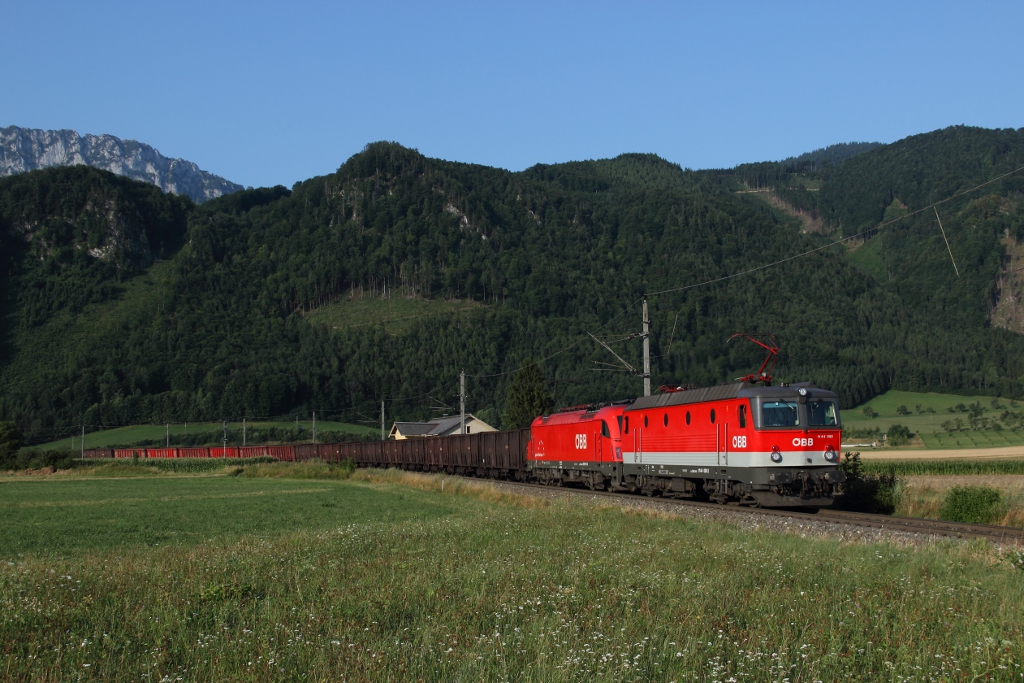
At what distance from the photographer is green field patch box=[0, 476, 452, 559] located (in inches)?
923

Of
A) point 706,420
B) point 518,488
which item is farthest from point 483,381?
point 706,420

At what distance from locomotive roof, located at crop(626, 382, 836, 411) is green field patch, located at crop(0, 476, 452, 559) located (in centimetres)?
902

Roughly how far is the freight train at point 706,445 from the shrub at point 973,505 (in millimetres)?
3128

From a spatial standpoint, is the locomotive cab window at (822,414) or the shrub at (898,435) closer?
the locomotive cab window at (822,414)

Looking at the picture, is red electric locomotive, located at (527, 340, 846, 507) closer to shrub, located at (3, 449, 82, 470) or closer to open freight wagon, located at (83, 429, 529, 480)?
open freight wagon, located at (83, 429, 529, 480)

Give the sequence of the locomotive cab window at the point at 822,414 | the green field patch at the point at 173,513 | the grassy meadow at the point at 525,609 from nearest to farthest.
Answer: the grassy meadow at the point at 525,609 → the locomotive cab window at the point at 822,414 → the green field patch at the point at 173,513

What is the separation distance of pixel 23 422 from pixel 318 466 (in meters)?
116

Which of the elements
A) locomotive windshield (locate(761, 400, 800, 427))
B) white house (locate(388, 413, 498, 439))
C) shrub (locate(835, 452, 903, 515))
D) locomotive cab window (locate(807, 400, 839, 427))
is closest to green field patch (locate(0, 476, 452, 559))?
locomotive windshield (locate(761, 400, 800, 427))

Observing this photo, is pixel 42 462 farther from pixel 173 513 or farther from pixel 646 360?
pixel 646 360

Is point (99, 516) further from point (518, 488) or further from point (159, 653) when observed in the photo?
point (159, 653)

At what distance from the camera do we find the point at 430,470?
65.3 meters

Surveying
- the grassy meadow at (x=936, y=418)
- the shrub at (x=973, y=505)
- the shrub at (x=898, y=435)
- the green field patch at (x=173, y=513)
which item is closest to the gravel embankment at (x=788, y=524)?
the shrub at (x=973, y=505)

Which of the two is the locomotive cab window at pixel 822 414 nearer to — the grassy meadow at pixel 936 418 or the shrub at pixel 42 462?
the grassy meadow at pixel 936 418

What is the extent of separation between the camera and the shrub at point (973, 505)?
21.7 metres
